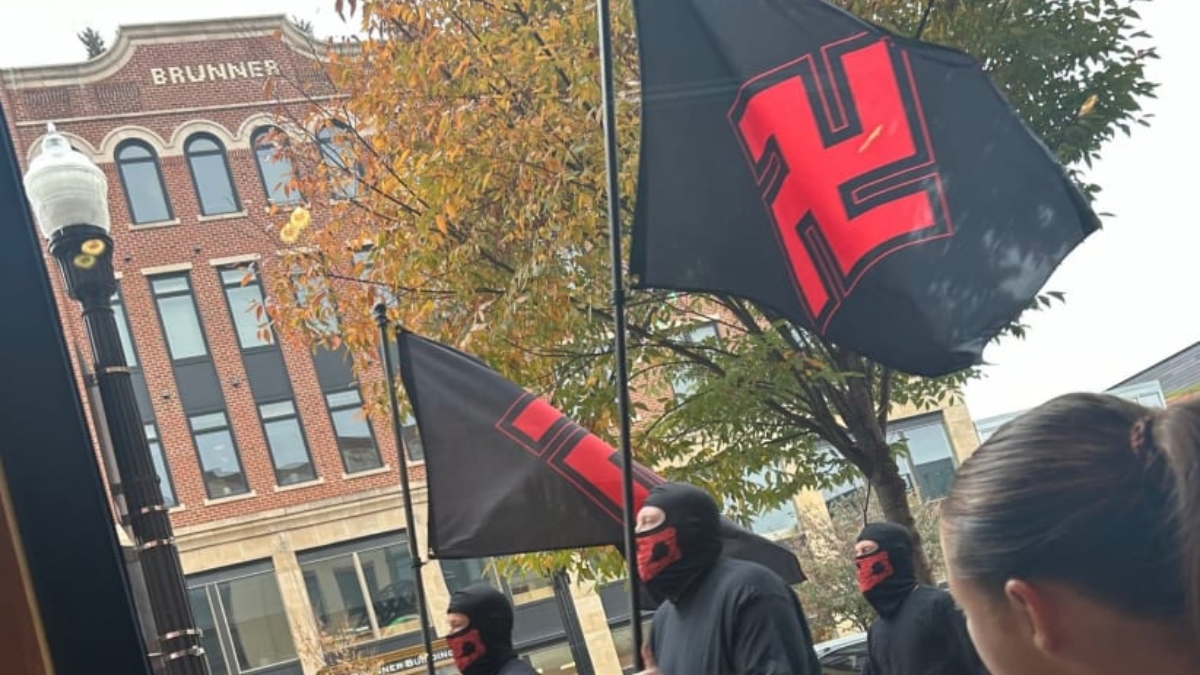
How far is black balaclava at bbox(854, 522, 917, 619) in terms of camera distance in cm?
402

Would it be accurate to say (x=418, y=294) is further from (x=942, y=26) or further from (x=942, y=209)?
(x=942, y=209)

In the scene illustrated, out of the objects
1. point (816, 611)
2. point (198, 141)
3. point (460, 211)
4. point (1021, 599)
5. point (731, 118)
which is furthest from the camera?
point (816, 611)

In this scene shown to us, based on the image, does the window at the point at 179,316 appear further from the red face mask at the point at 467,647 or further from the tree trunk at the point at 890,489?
the red face mask at the point at 467,647

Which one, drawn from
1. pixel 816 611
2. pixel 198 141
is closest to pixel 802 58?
pixel 198 141

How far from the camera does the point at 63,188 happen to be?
13.3 ft

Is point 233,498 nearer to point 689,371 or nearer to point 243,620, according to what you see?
point 243,620

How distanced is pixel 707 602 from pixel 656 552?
0.59 feet

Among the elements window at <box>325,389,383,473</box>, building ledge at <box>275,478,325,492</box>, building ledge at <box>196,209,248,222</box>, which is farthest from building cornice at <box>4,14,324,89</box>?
building ledge at <box>275,478,325,492</box>

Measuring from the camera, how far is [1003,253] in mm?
2605

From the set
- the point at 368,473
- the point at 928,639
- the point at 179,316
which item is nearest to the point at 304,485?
the point at 368,473

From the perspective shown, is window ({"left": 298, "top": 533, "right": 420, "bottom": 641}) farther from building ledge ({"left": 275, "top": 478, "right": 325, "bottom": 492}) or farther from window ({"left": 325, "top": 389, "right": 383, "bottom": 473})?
window ({"left": 325, "top": 389, "right": 383, "bottom": 473})

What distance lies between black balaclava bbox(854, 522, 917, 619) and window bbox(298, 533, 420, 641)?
14004mm

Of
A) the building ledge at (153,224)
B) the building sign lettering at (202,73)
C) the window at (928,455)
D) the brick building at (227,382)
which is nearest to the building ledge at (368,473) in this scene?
the brick building at (227,382)

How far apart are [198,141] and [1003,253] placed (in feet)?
53.2
